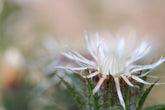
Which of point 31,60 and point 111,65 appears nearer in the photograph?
point 111,65

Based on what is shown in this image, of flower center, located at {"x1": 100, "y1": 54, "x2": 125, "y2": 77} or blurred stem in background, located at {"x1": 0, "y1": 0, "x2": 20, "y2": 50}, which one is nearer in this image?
flower center, located at {"x1": 100, "y1": 54, "x2": 125, "y2": 77}

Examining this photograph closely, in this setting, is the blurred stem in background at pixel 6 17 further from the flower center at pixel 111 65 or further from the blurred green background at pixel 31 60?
the flower center at pixel 111 65

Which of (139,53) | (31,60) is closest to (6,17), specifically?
(31,60)

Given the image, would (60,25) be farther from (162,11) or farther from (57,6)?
(162,11)

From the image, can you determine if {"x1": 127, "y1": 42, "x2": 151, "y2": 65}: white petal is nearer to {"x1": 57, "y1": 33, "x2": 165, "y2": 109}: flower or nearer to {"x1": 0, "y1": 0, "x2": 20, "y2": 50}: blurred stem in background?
{"x1": 57, "y1": 33, "x2": 165, "y2": 109}: flower

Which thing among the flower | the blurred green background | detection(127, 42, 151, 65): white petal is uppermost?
the blurred green background

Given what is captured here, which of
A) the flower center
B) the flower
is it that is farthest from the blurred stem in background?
→ the flower center

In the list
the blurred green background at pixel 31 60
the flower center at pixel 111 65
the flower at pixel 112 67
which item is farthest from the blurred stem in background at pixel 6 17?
the flower center at pixel 111 65

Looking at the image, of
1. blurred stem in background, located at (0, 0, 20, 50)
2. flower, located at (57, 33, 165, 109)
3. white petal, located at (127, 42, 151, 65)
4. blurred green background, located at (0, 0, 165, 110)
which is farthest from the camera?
blurred stem in background, located at (0, 0, 20, 50)

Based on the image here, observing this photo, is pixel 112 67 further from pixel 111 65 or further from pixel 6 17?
pixel 6 17

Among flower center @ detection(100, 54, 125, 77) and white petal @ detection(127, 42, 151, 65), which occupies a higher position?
white petal @ detection(127, 42, 151, 65)
